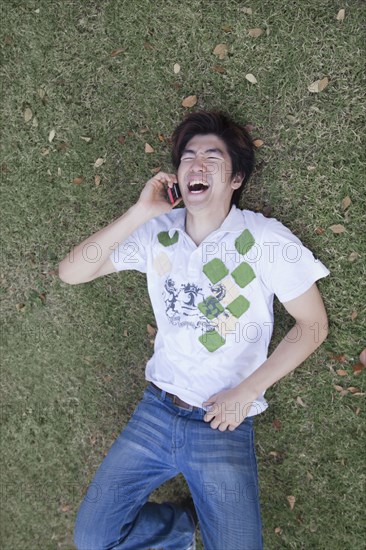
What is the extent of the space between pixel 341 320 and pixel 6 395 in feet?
10.2

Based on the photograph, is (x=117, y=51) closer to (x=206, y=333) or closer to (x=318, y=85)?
(x=318, y=85)

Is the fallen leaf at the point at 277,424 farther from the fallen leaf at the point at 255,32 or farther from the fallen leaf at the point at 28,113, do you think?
the fallen leaf at the point at 28,113

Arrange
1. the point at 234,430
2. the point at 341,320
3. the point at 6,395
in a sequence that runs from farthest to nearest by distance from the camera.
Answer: the point at 6,395
the point at 341,320
the point at 234,430

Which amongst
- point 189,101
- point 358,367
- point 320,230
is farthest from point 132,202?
point 358,367

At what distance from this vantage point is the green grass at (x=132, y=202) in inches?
139

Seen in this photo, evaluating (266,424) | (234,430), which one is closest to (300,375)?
(266,424)

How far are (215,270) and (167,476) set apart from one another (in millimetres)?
1528

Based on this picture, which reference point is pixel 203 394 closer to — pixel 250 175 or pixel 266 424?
pixel 266 424

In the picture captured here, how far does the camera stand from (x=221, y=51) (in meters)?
3.66

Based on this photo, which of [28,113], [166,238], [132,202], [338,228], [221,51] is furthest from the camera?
[28,113]

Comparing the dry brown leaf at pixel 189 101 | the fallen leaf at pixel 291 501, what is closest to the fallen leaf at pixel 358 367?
the fallen leaf at pixel 291 501

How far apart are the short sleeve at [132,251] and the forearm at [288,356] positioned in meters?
1.13

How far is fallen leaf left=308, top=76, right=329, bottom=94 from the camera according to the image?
3467 millimetres

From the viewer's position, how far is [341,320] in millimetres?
3637
